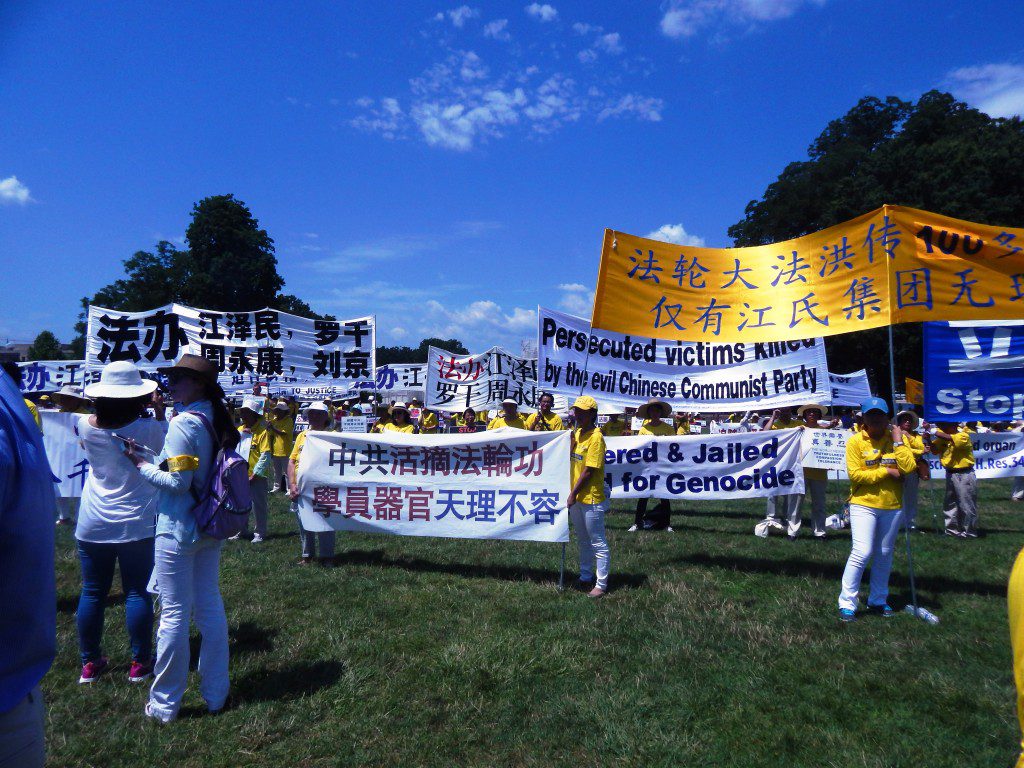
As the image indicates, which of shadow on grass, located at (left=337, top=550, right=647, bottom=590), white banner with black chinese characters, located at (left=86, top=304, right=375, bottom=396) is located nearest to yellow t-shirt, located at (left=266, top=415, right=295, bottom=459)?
white banner with black chinese characters, located at (left=86, top=304, right=375, bottom=396)

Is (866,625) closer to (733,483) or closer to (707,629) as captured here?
(707,629)

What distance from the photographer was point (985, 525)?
36.0ft

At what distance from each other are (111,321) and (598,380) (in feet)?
25.4

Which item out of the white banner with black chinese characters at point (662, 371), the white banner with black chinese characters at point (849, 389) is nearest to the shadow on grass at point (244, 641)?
the white banner with black chinese characters at point (662, 371)

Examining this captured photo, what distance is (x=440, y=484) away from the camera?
7.52 metres

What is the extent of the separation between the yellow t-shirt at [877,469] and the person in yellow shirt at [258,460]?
25.6ft

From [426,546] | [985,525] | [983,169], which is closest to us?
[426,546]

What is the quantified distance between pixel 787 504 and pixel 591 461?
544cm

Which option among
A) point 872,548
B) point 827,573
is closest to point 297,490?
point 872,548

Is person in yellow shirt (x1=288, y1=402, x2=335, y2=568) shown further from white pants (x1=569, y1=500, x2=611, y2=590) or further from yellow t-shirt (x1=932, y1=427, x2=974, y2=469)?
yellow t-shirt (x1=932, y1=427, x2=974, y2=469)

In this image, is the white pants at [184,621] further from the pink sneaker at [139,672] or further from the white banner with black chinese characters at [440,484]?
the white banner with black chinese characters at [440,484]

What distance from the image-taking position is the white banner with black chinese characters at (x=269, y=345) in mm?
10086

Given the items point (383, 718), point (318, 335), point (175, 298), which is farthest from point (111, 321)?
point (175, 298)

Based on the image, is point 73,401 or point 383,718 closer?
point 383,718
